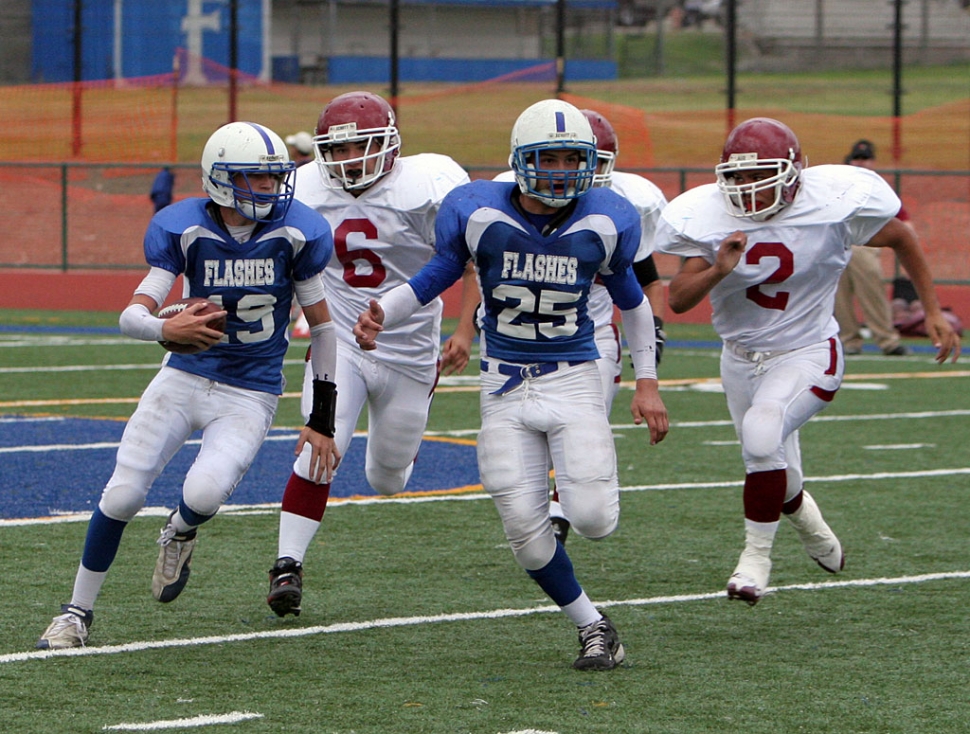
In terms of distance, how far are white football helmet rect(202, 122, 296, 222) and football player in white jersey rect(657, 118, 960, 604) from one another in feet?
4.44

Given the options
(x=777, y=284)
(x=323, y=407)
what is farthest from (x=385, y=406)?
(x=777, y=284)

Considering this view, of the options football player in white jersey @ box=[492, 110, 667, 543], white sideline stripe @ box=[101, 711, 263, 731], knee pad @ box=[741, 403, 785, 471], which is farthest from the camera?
football player in white jersey @ box=[492, 110, 667, 543]

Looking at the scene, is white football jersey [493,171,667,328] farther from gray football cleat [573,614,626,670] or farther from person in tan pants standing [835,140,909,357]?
person in tan pants standing [835,140,909,357]

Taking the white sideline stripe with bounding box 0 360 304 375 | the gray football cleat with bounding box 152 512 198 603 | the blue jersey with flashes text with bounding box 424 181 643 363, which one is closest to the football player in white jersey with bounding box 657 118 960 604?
the blue jersey with flashes text with bounding box 424 181 643 363

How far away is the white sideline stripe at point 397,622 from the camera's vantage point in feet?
16.1

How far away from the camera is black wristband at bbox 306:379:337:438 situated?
17.4ft

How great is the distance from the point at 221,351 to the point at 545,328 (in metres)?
1.07

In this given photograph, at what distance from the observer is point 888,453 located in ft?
29.6

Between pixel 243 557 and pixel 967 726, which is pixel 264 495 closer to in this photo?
pixel 243 557

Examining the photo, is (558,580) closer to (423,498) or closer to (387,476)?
(387,476)

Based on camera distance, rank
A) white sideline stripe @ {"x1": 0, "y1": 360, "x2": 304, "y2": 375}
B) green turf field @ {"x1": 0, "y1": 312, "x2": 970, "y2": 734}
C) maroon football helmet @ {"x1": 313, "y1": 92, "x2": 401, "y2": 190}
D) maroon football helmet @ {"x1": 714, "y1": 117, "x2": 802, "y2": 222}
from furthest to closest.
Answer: white sideline stripe @ {"x1": 0, "y1": 360, "x2": 304, "y2": 375} < maroon football helmet @ {"x1": 313, "y1": 92, "x2": 401, "y2": 190} < maroon football helmet @ {"x1": 714, "y1": 117, "x2": 802, "y2": 222} < green turf field @ {"x1": 0, "y1": 312, "x2": 970, "y2": 734}

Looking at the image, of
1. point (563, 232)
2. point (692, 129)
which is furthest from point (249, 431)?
point (692, 129)

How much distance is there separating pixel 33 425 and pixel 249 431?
4708 millimetres

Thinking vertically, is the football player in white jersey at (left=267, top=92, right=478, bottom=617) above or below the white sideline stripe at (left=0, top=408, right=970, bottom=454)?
above
